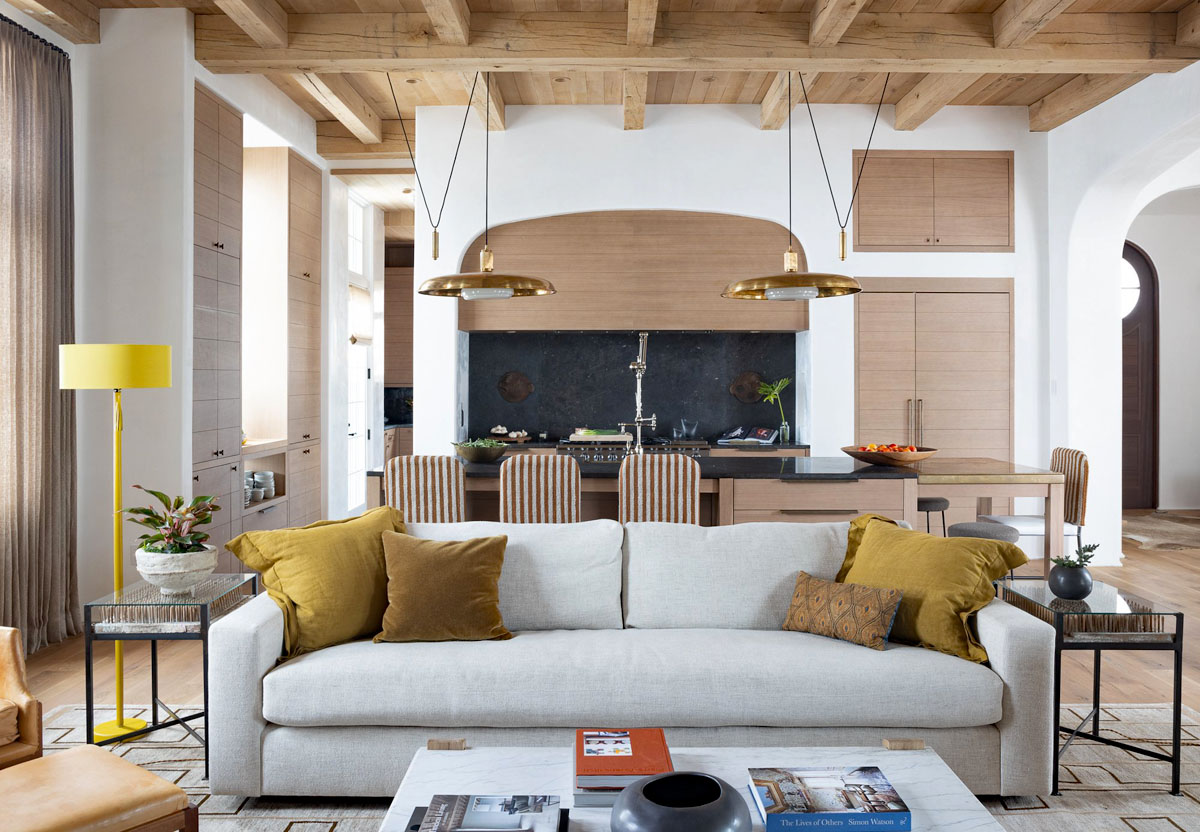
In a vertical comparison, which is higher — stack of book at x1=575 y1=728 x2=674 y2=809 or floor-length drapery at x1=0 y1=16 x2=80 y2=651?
floor-length drapery at x1=0 y1=16 x2=80 y2=651

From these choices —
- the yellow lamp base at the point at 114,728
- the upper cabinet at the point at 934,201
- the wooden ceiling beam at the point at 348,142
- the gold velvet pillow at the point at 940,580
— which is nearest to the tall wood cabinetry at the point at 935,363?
the upper cabinet at the point at 934,201

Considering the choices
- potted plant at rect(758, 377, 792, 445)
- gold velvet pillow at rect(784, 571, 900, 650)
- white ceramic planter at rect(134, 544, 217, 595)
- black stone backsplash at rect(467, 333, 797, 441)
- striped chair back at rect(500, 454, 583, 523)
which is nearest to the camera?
gold velvet pillow at rect(784, 571, 900, 650)

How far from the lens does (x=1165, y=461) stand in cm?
903

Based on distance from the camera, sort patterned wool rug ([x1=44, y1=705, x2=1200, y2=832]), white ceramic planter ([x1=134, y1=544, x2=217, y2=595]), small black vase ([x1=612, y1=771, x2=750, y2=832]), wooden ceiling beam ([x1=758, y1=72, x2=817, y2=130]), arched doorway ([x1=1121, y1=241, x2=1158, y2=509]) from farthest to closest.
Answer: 1. arched doorway ([x1=1121, y1=241, x2=1158, y2=509])
2. wooden ceiling beam ([x1=758, y1=72, x2=817, y2=130])
3. white ceramic planter ([x1=134, y1=544, x2=217, y2=595])
4. patterned wool rug ([x1=44, y1=705, x2=1200, y2=832])
5. small black vase ([x1=612, y1=771, x2=750, y2=832])

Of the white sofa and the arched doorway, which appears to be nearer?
the white sofa

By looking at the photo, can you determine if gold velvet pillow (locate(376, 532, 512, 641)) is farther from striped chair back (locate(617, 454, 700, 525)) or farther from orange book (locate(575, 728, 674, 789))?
striped chair back (locate(617, 454, 700, 525))

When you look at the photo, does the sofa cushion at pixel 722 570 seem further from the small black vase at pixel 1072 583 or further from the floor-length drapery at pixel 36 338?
the floor-length drapery at pixel 36 338

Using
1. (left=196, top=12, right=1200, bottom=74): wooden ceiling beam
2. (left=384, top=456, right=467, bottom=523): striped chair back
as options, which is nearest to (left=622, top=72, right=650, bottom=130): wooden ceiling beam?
(left=196, top=12, right=1200, bottom=74): wooden ceiling beam

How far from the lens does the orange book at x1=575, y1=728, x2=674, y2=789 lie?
6.03ft

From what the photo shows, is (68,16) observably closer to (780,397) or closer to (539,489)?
(539,489)

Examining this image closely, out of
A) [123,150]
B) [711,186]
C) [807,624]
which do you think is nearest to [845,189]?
[711,186]

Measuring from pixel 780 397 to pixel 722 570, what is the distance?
13.1ft

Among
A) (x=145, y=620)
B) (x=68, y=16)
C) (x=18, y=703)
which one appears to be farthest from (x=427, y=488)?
(x=68, y=16)

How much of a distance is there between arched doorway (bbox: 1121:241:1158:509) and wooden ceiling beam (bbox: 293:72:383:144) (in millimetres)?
7588
